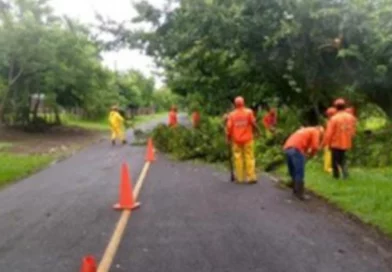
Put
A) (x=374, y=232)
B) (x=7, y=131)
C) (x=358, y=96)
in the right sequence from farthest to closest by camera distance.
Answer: (x=7, y=131) < (x=358, y=96) < (x=374, y=232)

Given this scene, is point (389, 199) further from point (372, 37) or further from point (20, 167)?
point (20, 167)

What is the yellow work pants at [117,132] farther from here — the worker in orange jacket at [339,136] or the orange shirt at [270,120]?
the worker in orange jacket at [339,136]

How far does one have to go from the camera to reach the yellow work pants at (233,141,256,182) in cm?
1433

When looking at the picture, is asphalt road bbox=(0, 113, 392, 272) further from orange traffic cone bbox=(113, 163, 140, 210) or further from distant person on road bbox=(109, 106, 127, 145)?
distant person on road bbox=(109, 106, 127, 145)

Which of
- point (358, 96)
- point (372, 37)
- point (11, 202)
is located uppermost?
point (372, 37)

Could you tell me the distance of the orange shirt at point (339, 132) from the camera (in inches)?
537

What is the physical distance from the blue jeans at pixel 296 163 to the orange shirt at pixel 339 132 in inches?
68.5

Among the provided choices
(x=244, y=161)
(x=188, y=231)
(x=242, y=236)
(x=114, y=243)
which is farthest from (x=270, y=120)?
(x=114, y=243)

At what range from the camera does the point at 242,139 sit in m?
14.3

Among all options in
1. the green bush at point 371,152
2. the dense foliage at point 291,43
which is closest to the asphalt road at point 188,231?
the green bush at point 371,152

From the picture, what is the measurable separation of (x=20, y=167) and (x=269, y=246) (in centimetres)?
1319

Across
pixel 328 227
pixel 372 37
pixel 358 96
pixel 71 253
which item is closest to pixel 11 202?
pixel 71 253

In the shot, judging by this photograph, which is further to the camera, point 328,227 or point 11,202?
point 11,202

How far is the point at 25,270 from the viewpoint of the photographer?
7117 millimetres
